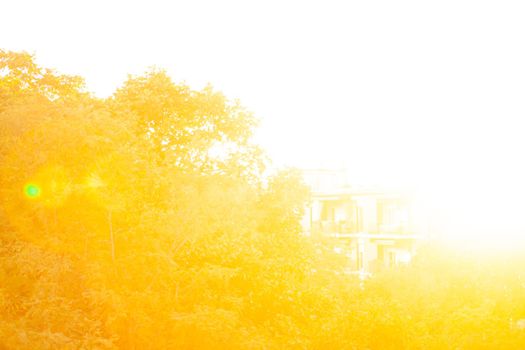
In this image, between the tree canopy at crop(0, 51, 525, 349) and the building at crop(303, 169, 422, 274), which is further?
the building at crop(303, 169, 422, 274)

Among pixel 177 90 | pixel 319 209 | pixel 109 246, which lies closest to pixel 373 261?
pixel 319 209

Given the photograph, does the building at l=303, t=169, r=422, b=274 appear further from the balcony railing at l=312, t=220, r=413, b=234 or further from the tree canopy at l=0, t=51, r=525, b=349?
the tree canopy at l=0, t=51, r=525, b=349

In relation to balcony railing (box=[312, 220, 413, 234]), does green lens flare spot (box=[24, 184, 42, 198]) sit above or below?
above

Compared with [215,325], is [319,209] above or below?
above

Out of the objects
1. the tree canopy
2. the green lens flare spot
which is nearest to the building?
the tree canopy

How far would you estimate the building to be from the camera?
29.7 m

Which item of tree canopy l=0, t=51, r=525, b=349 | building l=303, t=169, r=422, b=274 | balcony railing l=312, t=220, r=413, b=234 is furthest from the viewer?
balcony railing l=312, t=220, r=413, b=234

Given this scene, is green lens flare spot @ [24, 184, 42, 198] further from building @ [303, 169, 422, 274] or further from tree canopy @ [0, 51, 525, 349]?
building @ [303, 169, 422, 274]

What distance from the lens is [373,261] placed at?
31094 millimetres

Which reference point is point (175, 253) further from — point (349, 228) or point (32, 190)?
point (349, 228)

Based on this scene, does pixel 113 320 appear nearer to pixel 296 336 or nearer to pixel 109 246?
pixel 109 246

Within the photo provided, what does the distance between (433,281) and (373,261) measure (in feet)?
41.9

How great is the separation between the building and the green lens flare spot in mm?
17785

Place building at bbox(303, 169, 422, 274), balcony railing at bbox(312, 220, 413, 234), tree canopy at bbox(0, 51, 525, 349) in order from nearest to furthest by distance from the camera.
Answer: tree canopy at bbox(0, 51, 525, 349)
building at bbox(303, 169, 422, 274)
balcony railing at bbox(312, 220, 413, 234)
